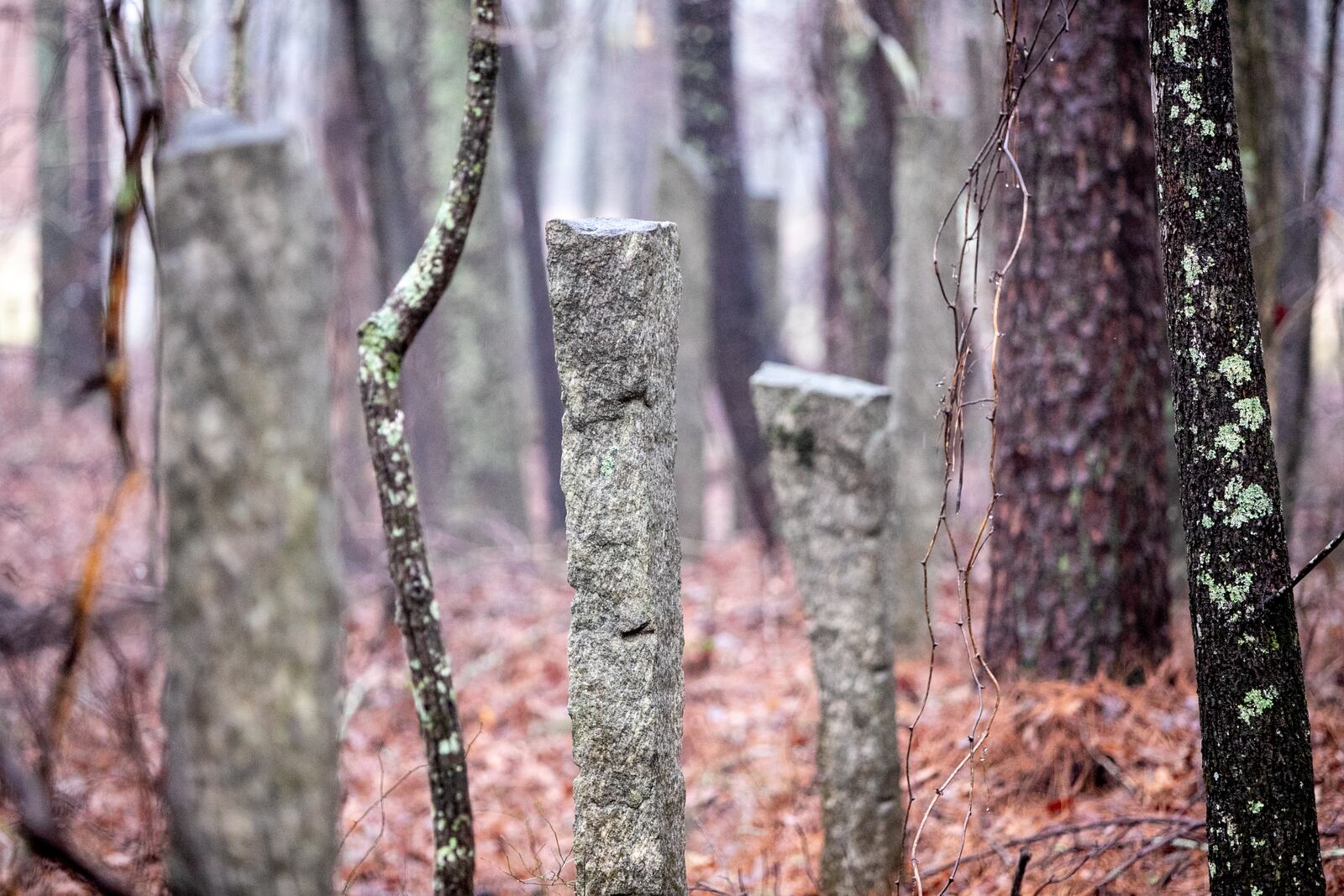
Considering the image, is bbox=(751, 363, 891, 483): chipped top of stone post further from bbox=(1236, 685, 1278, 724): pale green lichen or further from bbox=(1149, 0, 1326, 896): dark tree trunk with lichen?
bbox=(1236, 685, 1278, 724): pale green lichen

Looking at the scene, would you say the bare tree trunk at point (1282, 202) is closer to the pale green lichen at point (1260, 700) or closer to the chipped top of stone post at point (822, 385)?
the chipped top of stone post at point (822, 385)

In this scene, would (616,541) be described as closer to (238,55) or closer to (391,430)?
(391,430)

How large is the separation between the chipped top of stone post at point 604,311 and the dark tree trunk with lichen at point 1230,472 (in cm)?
133

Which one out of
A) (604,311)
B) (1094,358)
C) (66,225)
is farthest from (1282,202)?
(66,225)

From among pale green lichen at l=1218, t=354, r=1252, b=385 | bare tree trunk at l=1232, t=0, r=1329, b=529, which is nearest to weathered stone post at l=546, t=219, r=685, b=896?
pale green lichen at l=1218, t=354, r=1252, b=385

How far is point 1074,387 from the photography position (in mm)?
4523

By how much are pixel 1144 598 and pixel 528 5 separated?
1585 cm

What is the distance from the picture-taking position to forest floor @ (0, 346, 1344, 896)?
3.53 metres

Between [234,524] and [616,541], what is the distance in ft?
3.52

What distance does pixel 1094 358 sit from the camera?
14.7 ft

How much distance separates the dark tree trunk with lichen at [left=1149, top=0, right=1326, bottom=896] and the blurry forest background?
601mm

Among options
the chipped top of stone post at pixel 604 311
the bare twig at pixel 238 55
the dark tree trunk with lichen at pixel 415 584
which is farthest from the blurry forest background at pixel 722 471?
the chipped top of stone post at pixel 604 311

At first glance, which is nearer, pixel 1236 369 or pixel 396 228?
pixel 1236 369

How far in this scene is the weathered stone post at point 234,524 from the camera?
1969 mm
